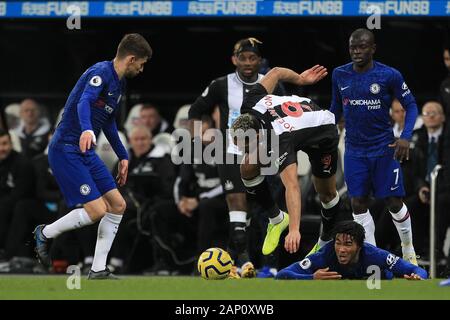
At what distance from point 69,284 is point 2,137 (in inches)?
→ 192

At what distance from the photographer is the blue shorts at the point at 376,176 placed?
34.4 feet

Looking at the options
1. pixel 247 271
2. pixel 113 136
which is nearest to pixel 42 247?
pixel 113 136

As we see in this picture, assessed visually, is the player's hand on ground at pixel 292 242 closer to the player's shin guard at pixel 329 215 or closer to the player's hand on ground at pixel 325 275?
the player's hand on ground at pixel 325 275

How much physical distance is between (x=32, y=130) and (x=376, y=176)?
224 inches

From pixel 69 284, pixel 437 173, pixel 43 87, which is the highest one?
pixel 43 87

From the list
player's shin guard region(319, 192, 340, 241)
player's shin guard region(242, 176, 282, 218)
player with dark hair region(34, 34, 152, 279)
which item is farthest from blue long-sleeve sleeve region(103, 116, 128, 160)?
player's shin guard region(319, 192, 340, 241)

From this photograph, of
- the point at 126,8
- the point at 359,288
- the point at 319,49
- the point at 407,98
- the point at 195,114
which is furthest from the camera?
the point at 319,49

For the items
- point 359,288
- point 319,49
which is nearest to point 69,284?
point 359,288

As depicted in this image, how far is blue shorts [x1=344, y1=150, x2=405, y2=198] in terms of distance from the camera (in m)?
10.5

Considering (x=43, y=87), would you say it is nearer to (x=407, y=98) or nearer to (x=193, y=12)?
(x=193, y=12)

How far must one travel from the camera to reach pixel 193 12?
519 inches

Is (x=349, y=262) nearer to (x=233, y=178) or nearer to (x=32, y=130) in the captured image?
(x=233, y=178)

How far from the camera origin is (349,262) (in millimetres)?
9672

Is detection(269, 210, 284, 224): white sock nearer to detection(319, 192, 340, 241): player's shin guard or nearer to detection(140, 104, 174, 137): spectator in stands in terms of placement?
detection(319, 192, 340, 241): player's shin guard
